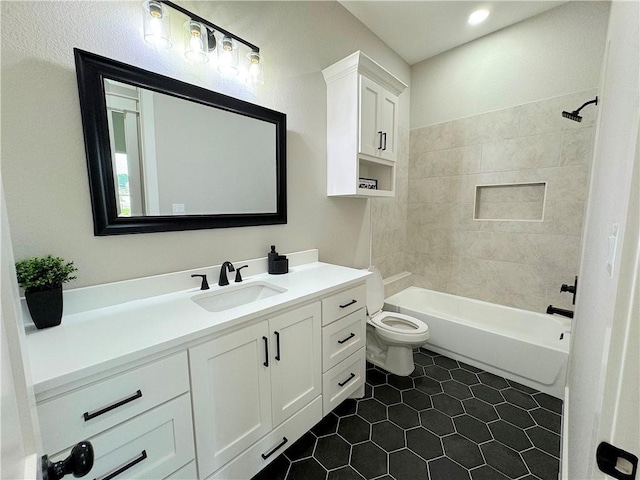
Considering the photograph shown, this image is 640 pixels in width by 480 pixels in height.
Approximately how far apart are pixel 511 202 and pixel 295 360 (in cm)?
241

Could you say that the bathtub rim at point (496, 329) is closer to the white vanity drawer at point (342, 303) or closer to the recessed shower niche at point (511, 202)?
the recessed shower niche at point (511, 202)

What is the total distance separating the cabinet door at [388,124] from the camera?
6.68 ft

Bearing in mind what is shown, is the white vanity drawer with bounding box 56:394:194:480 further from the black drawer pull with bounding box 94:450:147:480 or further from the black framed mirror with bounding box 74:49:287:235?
the black framed mirror with bounding box 74:49:287:235

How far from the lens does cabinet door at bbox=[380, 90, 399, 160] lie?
6.68ft

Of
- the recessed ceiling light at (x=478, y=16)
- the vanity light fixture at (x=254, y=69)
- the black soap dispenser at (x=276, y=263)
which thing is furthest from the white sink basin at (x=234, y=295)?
the recessed ceiling light at (x=478, y=16)

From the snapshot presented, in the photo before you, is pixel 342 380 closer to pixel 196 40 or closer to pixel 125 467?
pixel 125 467

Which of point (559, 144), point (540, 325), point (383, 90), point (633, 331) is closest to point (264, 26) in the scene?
point (383, 90)

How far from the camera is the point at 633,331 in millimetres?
375

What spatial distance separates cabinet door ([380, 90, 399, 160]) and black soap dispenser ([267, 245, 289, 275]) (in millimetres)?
1109

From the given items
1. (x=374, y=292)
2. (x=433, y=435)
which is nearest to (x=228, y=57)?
(x=374, y=292)

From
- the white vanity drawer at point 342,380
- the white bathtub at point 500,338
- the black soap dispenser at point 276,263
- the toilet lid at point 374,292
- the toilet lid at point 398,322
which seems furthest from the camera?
the toilet lid at point 374,292

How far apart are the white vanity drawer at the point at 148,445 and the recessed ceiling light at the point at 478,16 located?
3201mm

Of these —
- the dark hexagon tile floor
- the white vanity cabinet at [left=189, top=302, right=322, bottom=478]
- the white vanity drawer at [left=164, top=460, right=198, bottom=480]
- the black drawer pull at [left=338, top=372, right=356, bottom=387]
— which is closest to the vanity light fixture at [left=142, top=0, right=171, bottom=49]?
the white vanity cabinet at [left=189, top=302, right=322, bottom=478]

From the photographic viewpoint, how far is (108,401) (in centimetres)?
78
